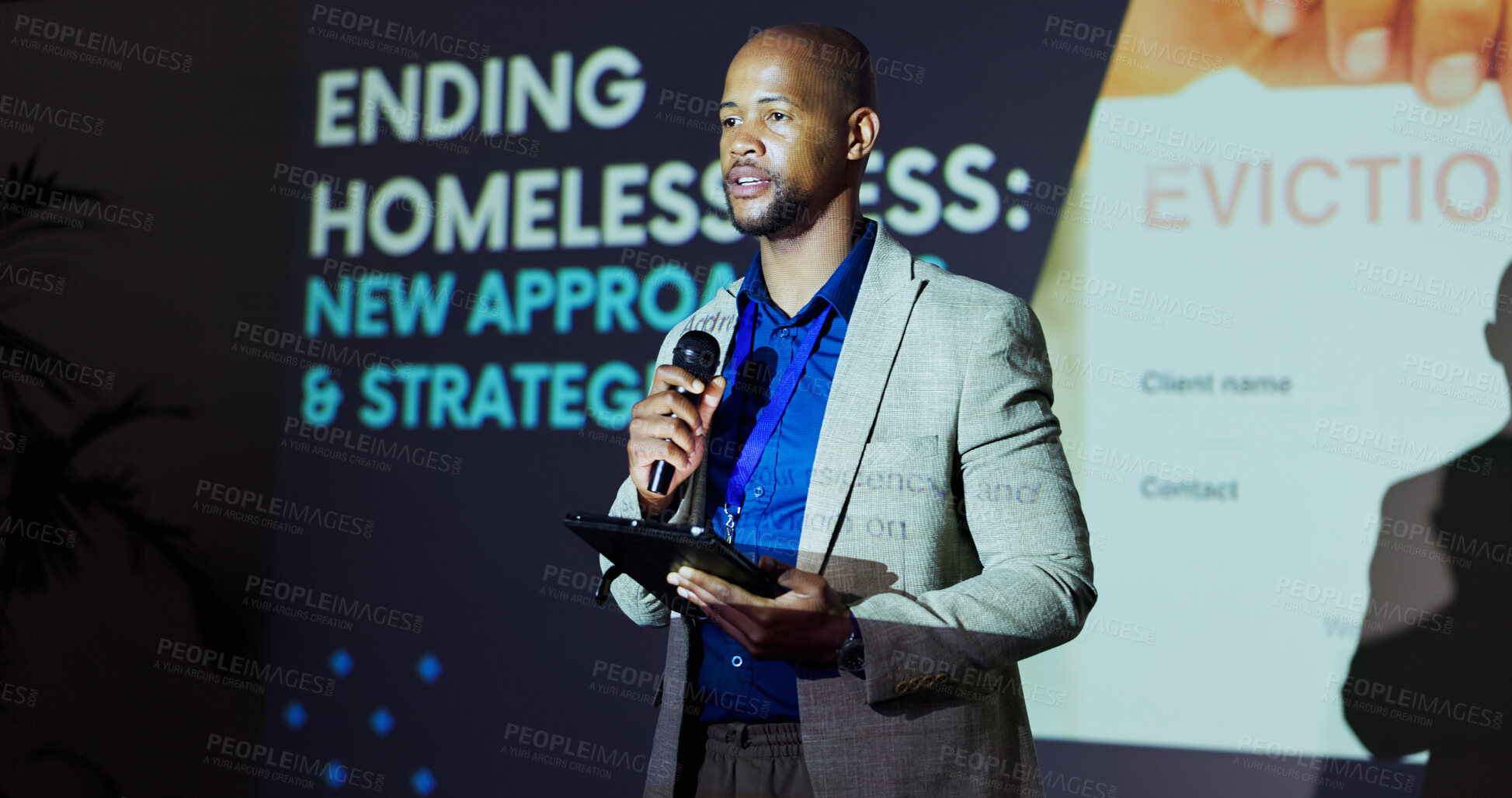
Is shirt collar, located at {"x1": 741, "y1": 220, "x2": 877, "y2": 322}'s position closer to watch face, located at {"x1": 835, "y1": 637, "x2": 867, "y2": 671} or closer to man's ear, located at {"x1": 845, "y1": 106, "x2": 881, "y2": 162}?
man's ear, located at {"x1": 845, "y1": 106, "x2": 881, "y2": 162}

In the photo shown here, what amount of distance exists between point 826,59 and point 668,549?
875 mm

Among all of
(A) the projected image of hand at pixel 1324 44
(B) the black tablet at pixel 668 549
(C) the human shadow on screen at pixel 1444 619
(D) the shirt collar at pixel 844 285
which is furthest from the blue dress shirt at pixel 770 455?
(C) the human shadow on screen at pixel 1444 619

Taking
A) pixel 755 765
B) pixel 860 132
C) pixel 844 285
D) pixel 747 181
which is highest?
pixel 860 132

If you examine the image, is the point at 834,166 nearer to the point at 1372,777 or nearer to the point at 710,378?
the point at 710,378

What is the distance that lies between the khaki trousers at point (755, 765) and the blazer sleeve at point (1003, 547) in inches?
8.0

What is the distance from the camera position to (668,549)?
1.34 metres

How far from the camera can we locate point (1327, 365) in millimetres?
3469

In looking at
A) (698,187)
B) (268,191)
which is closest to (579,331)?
(698,187)

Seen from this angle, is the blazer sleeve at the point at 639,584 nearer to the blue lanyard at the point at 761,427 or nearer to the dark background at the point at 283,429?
the blue lanyard at the point at 761,427

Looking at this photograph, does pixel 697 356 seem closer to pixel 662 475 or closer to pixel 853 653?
pixel 662 475

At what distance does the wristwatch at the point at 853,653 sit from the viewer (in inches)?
55.9

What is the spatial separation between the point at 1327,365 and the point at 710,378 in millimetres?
2484

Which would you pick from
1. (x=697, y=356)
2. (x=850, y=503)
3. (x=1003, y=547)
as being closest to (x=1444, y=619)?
(x=1003, y=547)

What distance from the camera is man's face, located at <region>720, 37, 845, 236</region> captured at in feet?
5.92
